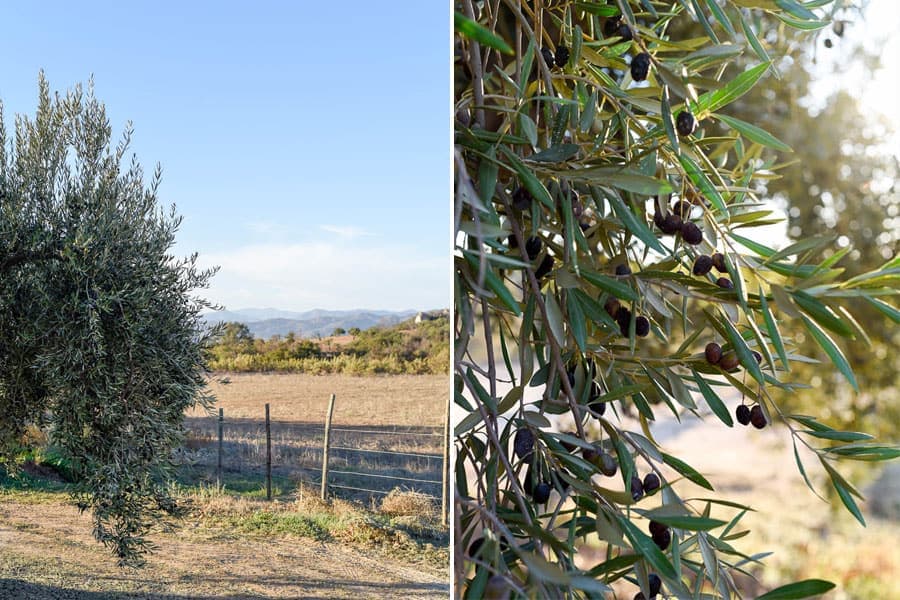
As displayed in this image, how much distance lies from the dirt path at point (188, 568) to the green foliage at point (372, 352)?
36cm

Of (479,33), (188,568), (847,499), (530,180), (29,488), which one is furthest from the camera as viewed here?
(188,568)

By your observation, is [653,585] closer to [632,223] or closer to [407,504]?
[632,223]

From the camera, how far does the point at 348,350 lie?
4.65 ft

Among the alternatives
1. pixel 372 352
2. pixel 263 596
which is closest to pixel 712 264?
pixel 372 352

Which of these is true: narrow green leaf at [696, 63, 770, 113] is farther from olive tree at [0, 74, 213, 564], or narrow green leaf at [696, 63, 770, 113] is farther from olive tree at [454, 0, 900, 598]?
olive tree at [0, 74, 213, 564]

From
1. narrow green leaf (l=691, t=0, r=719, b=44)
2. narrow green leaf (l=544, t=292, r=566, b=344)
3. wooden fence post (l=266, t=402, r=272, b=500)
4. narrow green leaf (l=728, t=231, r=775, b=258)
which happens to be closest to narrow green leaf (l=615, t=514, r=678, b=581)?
narrow green leaf (l=544, t=292, r=566, b=344)

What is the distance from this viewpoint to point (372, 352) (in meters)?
1.42

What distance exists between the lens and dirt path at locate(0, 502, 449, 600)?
49.1 inches

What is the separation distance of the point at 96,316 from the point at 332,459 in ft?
1.67

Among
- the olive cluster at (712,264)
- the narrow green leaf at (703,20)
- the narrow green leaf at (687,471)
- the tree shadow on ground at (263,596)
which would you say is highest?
the narrow green leaf at (703,20)

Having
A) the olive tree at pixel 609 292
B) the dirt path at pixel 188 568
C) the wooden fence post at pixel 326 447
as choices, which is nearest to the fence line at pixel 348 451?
the wooden fence post at pixel 326 447

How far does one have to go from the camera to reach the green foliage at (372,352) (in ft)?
4.48

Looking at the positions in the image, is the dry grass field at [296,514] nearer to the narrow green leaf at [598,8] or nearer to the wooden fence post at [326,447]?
the wooden fence post at [326,447]

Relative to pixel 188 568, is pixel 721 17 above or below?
above
